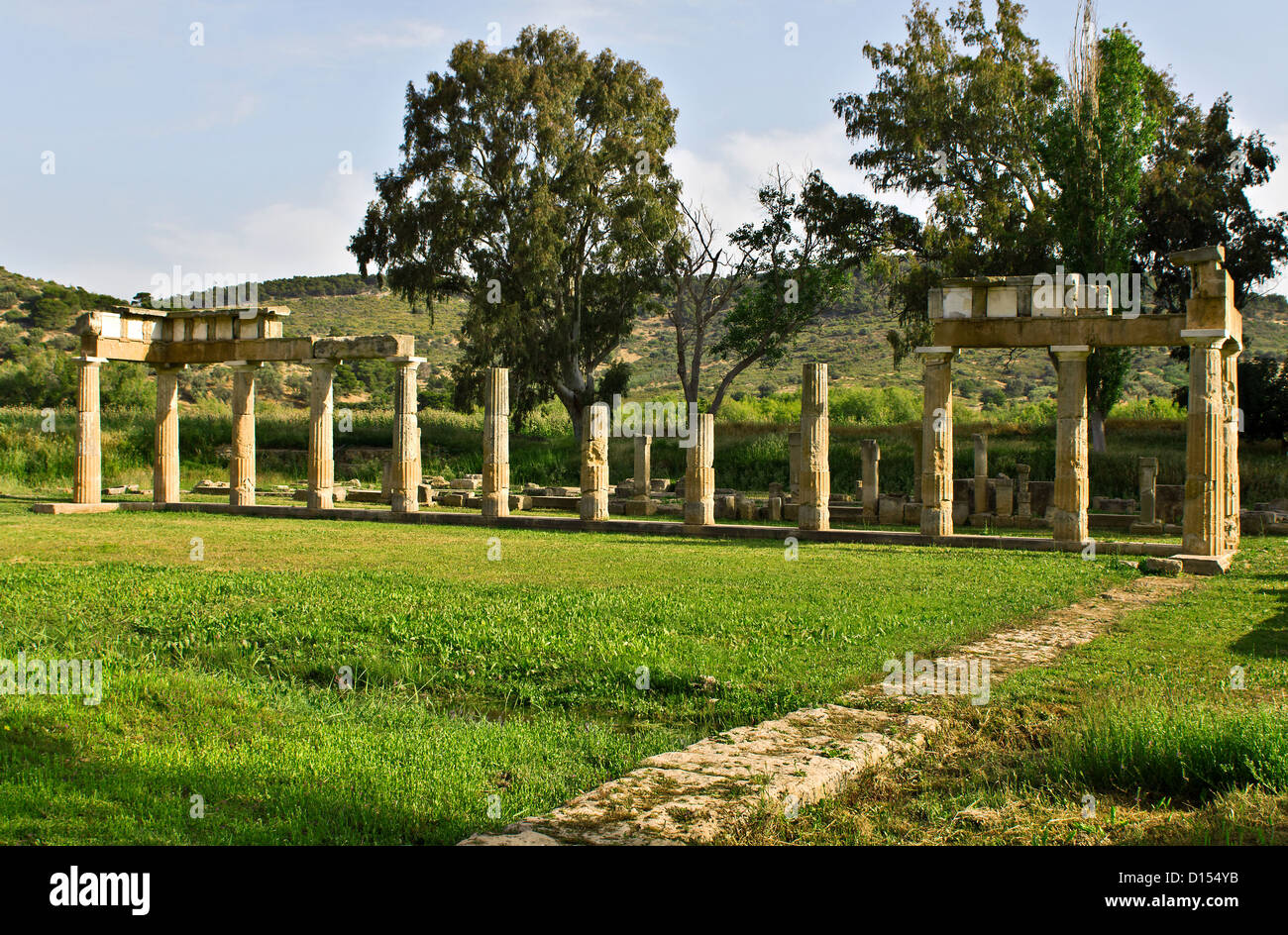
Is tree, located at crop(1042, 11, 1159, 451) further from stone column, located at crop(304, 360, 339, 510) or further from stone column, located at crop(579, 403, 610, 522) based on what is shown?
stone column, located at crop(304, 360, 339, 510)

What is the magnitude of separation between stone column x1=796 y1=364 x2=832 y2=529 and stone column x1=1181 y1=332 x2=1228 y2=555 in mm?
6555

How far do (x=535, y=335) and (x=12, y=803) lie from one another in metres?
35.4

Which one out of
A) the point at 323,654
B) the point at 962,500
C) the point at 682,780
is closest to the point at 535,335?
the point at 962,500

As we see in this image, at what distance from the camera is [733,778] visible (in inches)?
229

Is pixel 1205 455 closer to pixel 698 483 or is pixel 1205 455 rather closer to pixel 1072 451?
pixel 1072 451

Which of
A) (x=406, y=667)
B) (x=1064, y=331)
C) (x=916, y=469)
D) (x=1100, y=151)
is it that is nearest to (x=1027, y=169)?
(x=1100, y=151)

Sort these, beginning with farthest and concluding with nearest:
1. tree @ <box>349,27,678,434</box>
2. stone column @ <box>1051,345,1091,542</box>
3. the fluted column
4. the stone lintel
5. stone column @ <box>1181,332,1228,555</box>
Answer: tree @ <box>349,27,678,434</box> < the fluted column < stone column @ <box>1051,345,1091,542</box> < the stone lintel < stone column @ <box>1181,332,1228,555</box>

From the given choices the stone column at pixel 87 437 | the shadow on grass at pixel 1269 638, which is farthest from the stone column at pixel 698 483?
the stone column at pixel 87 437

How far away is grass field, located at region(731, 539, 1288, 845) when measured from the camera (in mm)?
5199

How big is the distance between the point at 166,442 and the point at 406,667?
850 inches

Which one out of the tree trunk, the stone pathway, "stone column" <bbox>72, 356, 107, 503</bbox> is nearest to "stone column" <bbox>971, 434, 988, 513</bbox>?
the tree trunk

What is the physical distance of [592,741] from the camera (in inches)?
268

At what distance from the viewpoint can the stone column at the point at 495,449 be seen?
23.8 metres

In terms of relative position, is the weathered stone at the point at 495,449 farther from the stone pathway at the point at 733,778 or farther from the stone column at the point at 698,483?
the stone pathway at the point at 733,778
